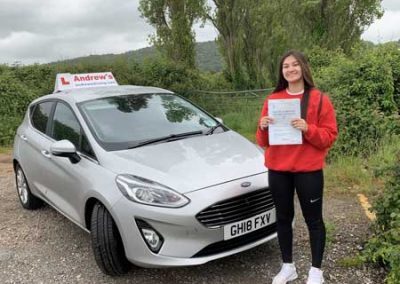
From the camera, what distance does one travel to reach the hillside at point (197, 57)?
48.6 ft

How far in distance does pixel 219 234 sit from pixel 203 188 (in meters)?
0.35

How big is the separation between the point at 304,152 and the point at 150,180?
115cm

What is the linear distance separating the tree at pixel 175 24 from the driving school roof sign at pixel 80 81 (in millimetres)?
11609

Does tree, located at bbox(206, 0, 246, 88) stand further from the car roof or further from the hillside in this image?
the car roof

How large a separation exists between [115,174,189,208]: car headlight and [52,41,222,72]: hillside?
37.8 ft

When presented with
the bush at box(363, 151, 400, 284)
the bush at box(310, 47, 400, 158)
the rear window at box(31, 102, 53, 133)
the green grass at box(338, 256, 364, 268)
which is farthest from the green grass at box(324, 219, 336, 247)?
the rear window at box(31, 102, 53, 133)

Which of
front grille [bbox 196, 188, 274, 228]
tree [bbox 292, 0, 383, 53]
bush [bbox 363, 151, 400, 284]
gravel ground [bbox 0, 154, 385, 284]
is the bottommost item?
gravel ground [bbox 0, 154, 385, 284]

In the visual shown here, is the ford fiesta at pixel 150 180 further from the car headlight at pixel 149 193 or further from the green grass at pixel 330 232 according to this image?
the green grass at pixel 330 232

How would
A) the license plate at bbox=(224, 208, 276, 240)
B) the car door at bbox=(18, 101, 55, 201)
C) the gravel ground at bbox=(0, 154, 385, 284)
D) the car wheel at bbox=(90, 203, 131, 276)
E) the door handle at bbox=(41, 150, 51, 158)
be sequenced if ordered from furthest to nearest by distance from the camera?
the car door at bbox=(18, 101, 55, 201), the door handle at bbox=(41, 150, 51, 158), the gravel ground at bbox=(0, 154, 385, 284), the car wheel at bbox=(90, 203, 131, 276), the license plate at bbox=(224, 208, 276, 240)

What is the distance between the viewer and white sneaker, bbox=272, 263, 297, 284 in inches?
137

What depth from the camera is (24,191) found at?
19.1 ft

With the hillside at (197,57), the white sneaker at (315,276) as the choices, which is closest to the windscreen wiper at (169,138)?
the white sneaker at (315,276)

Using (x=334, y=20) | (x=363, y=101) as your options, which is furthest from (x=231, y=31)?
(x=363, y=101)

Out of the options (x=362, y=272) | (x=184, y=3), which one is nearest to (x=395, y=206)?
(x=362, y=272)
